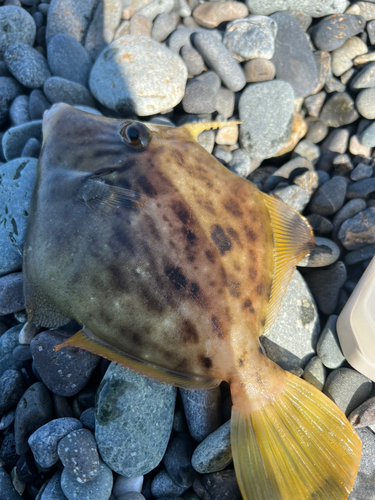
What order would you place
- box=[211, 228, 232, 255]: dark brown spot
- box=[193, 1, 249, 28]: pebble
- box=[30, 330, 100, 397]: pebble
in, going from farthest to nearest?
box=[193, 1, 249, 28]: pebble, box=[30, 330, 100, 397]: pebble, box=[211, 228, 232, 255]: dark brown spot

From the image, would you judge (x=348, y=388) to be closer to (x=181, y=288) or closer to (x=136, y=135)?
(x=181, y=288)

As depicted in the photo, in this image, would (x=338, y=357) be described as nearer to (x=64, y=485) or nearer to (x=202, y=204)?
(x=202, y=204)

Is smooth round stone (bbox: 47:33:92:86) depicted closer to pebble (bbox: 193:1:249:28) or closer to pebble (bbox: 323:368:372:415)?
pebble (bbox: 193:1:249:28)

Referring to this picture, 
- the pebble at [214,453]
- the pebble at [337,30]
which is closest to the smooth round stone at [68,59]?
the pebble at [337,30]

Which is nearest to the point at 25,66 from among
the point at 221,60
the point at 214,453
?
the point at 221,60


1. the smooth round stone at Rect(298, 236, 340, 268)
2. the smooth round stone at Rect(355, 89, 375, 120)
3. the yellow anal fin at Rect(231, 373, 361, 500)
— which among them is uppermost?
the smooth round stone at Rect(355, 89, 375, 120)

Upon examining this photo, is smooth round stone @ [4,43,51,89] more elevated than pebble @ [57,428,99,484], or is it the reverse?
smooth round stone @ [4,43,51,89]

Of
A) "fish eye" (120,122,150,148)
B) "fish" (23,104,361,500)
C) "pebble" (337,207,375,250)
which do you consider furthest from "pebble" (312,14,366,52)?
"fish eye" (120,122,150,148)
